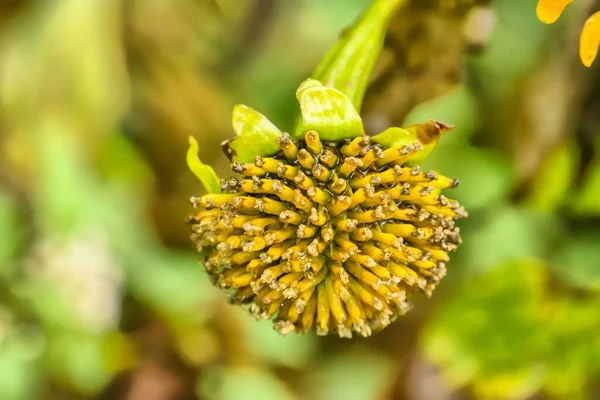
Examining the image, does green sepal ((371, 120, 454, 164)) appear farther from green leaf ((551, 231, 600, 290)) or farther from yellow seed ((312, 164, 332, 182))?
green leaf ((551, 231, 600, 290))

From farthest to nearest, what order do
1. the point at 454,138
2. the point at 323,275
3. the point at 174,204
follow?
the point at 174,204, the point at 454,138, the point at 323,275

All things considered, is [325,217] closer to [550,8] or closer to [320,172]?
[320,172]

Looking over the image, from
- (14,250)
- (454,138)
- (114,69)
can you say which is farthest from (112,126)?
(454,138)

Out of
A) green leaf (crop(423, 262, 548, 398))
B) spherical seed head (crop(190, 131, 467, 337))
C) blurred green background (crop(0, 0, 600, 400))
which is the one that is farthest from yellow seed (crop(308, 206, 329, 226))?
green leaf (crop(423, 262, 548, 398))

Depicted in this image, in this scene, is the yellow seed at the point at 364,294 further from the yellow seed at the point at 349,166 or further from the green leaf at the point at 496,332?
the green leaf at the point at 496,332

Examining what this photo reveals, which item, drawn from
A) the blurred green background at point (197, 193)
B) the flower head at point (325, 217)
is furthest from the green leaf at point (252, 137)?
the blurred green background at point (197, 193)

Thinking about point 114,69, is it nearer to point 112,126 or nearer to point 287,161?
point 112,126
